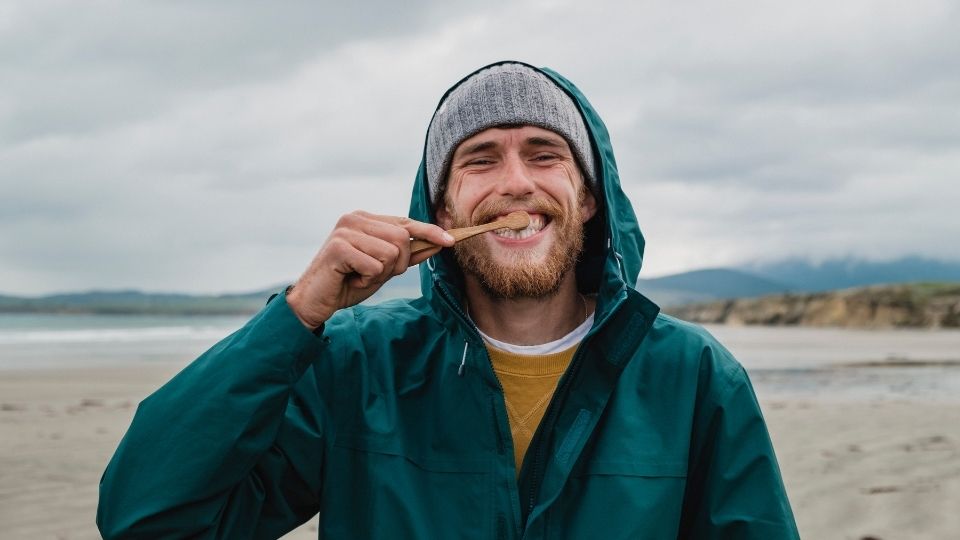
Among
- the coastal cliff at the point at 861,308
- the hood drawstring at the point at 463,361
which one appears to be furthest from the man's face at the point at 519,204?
the coastal cliff at the point at 861,308

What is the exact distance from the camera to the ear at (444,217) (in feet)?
9.56

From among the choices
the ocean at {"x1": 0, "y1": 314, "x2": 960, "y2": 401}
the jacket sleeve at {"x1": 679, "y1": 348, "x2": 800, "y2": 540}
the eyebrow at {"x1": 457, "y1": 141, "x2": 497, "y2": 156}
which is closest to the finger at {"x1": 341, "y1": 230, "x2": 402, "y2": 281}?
the eyebrow at {"x1": 457, "y1": 141, "x2": 497, "y2": 156}

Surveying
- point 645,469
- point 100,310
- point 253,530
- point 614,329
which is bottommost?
point 100,310

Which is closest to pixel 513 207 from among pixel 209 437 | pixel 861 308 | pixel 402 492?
pixel 402 492

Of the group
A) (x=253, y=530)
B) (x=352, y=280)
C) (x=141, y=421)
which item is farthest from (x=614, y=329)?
(x=141, y=421)

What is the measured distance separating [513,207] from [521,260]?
7.0 inches

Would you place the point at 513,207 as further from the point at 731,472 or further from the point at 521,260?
the point at 731,472

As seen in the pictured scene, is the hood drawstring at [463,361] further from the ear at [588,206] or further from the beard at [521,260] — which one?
the ear at [588,206]

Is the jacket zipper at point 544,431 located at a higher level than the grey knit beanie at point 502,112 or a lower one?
lower

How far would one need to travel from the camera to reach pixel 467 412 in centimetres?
232

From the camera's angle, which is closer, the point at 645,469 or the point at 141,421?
the point at 141,421

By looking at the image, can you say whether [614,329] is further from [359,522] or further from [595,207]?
[359,522]

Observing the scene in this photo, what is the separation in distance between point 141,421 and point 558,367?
1.25 meters

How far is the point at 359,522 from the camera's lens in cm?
225
